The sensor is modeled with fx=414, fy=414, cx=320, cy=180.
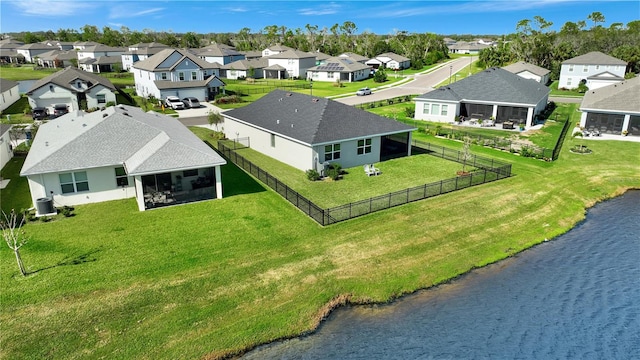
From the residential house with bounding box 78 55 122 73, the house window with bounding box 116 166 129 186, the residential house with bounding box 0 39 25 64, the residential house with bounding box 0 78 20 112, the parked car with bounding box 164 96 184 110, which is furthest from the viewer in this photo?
the residential house with bounding box 0 39 25 64

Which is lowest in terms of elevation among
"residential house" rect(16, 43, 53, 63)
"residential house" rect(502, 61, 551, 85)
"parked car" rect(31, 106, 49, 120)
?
"parked car" rect(31, 106, 49, 120)

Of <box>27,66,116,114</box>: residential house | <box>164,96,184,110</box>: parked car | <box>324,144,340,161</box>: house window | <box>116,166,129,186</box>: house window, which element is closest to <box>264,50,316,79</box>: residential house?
<box>164,96,184,110</box>: parked car

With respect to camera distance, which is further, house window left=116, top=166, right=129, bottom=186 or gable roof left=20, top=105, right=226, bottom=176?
house window left=116, top=166, right=129, bottom=186

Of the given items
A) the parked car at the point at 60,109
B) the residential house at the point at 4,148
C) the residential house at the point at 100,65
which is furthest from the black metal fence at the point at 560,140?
the residential house at the point at 100,65

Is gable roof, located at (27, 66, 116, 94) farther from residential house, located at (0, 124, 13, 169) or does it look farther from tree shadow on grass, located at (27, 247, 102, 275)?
tree shadow on grass, located at (27, 247, 102, 275)

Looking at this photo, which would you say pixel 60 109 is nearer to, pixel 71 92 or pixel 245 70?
pixel 71 92

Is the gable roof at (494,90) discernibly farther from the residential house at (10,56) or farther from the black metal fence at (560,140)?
the residential house at (10,56)

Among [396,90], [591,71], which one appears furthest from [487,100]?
[591,71]
